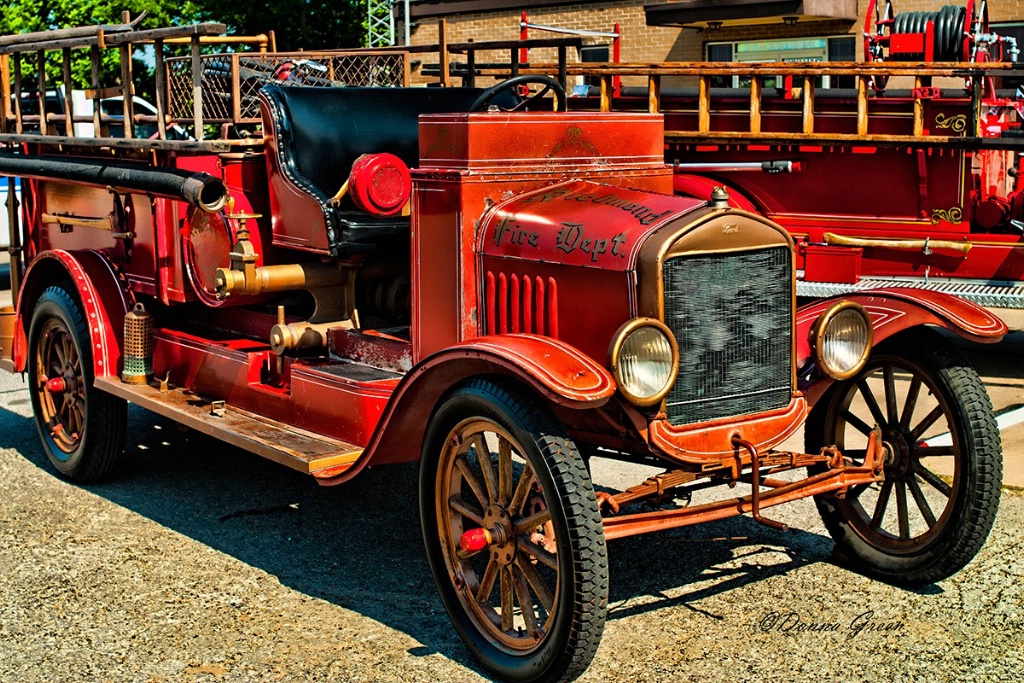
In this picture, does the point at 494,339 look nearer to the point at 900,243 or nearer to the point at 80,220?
the point at 80,220

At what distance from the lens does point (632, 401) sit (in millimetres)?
3592

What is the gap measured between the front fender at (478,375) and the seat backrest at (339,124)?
136cm

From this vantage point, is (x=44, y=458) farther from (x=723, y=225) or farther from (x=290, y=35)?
(x=290, y=35)

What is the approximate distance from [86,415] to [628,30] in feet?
45.1

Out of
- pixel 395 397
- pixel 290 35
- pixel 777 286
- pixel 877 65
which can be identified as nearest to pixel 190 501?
pixel 395 397

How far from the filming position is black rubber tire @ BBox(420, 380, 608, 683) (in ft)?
11.2

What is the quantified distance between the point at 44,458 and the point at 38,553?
1.53m

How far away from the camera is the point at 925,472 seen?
4430 millimetres

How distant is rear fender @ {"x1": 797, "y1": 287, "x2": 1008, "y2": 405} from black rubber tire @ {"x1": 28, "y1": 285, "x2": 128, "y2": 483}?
10.1 feet

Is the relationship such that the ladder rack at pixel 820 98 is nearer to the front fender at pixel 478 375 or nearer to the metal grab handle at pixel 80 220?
the metal grab handle at pixel 80 220

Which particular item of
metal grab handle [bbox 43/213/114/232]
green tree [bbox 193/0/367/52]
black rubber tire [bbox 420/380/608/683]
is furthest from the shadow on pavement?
green tree [bbox 193/0/367/52]

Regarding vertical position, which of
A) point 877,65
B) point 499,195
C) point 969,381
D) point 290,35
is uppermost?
point 290,35

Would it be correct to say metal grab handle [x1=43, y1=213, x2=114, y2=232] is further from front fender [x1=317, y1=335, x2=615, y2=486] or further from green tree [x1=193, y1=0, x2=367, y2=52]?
green tree [x1=193, y1=0, x2=367, y2=52]

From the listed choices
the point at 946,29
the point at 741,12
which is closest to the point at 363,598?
the point at 946,29
